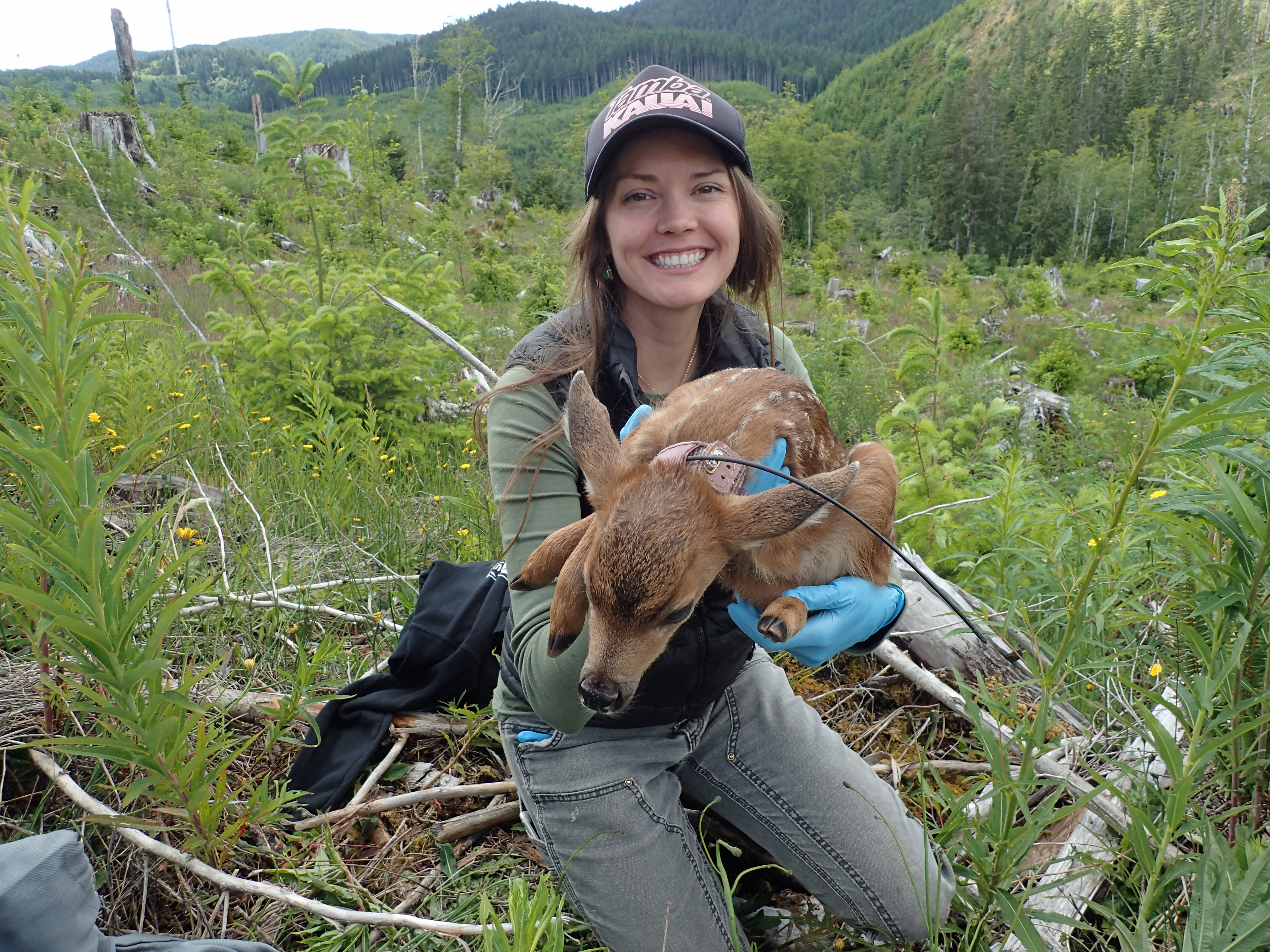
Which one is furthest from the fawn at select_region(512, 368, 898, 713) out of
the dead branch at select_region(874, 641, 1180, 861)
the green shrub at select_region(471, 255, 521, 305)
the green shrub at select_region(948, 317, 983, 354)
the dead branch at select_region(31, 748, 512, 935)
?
the green shrub at select_region(471, 255, 521, 305)

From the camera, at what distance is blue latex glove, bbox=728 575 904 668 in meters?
2.31

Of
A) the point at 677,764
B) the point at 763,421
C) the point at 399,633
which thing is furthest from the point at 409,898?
the point at 763,421

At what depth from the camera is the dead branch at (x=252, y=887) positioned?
2.11 metres

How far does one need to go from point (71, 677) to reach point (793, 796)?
2679mm

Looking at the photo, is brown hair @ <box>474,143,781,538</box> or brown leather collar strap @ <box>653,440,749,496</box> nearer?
brown leather collar strap @ <box>653,440,749,496</box>

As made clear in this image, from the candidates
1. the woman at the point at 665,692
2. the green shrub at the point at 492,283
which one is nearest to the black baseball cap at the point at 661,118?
the woman at the point at 665,692

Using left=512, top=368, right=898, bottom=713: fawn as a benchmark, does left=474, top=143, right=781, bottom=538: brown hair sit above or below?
above

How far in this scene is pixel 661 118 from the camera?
260 centimetres

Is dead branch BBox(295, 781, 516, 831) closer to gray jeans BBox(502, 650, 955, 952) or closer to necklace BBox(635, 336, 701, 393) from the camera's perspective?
gray jeans BBox(502, 650, 955, 952)

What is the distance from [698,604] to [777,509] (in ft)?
1.88

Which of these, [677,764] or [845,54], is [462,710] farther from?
[845,54]

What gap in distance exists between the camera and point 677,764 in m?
2.88

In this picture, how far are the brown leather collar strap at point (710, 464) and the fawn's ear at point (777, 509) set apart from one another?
0.09 meters

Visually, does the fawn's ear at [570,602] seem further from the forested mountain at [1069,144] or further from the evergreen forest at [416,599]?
the forested mountain at [1069,144]
